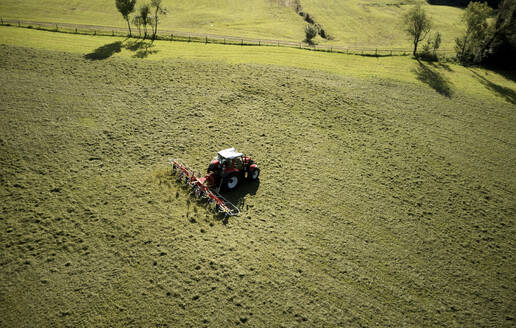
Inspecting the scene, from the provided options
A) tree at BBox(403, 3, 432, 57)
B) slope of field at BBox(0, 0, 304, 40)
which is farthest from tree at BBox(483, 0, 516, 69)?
slope of field at BBox(0, 0, 304, 40)

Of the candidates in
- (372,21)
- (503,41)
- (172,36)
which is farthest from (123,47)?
(372,21)

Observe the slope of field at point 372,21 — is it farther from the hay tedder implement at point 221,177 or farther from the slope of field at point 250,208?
the hay tedder implement at point 221,177

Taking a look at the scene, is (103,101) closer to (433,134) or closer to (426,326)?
(426,326)

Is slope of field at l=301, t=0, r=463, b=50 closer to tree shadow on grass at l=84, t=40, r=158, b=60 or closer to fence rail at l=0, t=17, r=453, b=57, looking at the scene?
fence rail at l=0, t=17, r=453, b=57

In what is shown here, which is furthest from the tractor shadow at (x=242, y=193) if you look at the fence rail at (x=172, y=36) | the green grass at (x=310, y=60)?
the fence rail at (x=172, y=36)

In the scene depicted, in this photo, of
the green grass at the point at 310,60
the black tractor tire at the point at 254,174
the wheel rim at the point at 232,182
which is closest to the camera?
the wheel rim at the point at 232,182

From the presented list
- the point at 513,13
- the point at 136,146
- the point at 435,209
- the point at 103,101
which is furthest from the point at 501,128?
the point at 103,101

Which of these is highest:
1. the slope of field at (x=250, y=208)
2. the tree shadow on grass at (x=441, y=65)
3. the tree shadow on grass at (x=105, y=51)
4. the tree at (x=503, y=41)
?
the tree at (x=503, y=41)
